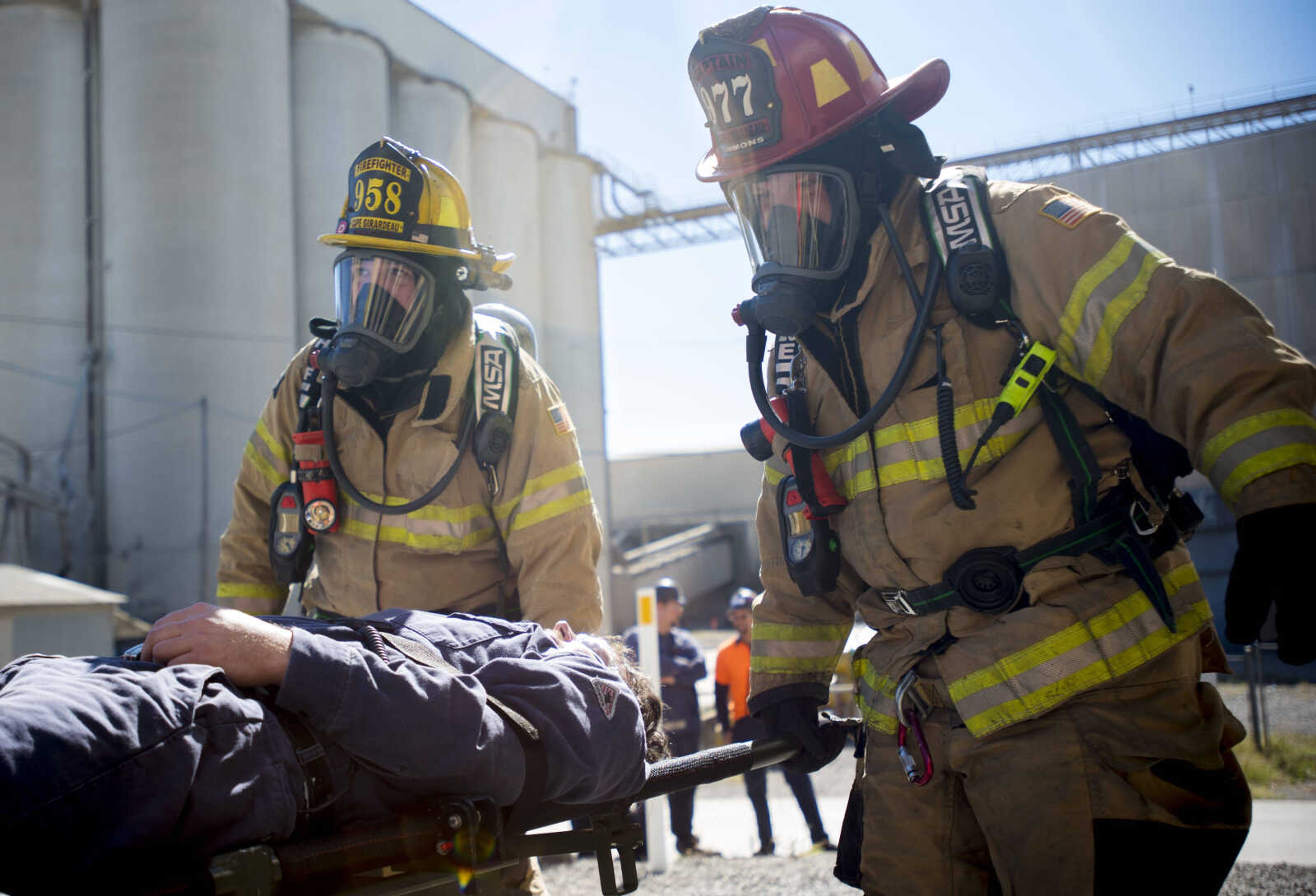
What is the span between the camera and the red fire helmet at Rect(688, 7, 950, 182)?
2.40m

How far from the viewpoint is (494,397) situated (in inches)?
117

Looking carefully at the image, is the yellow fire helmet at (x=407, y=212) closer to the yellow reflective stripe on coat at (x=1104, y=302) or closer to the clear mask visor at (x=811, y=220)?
the clear mask visor at (x=811, y=220)

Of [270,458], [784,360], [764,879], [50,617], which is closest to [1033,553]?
[784,360]

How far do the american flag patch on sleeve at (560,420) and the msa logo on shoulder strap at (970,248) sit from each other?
1273 mm

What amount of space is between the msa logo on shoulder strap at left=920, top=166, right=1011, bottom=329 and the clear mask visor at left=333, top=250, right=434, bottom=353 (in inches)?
60.3

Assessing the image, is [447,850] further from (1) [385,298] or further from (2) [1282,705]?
(2) [1282,705]

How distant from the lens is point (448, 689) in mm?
1700

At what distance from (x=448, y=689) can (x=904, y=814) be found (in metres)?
1.05

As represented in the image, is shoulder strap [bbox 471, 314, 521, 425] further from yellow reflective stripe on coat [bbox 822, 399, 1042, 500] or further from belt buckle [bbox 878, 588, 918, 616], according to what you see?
belt buckle [bbox 878, 588, 918, 616]

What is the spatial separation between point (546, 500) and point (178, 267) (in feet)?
44.5

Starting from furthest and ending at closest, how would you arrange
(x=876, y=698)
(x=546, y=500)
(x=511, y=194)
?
1. (x=511, y=194)
2. (x=546, y=500)
3. (x=876, y=698)

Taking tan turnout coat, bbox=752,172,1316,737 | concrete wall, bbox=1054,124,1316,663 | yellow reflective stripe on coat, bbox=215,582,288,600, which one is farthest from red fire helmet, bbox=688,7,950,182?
concrete wall, bbox=1054,124,1316,663

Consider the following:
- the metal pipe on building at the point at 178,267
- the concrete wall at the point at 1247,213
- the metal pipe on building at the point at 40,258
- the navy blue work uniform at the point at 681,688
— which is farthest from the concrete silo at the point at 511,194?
the navy blue work uniform at the point at 681,688

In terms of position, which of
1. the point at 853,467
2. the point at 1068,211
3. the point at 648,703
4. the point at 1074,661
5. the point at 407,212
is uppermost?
the point at 407,212
